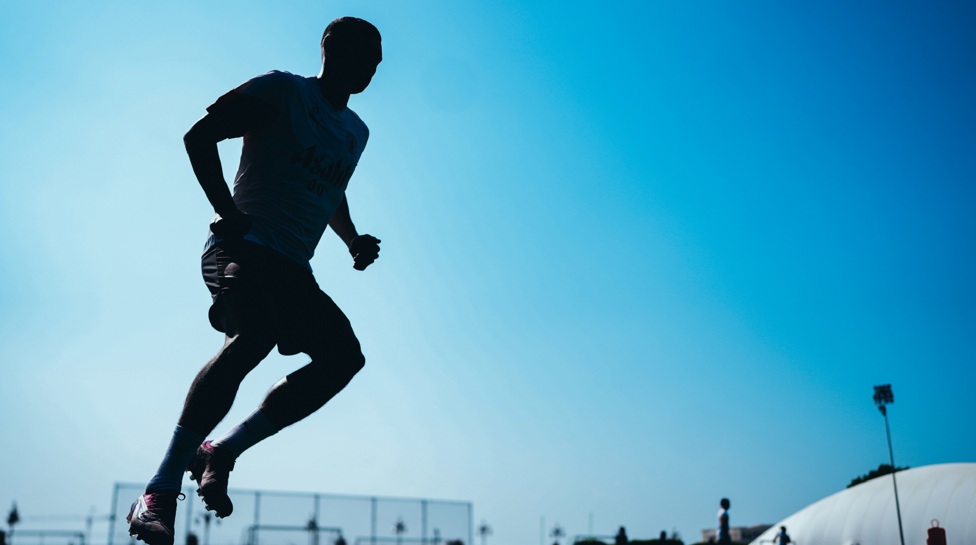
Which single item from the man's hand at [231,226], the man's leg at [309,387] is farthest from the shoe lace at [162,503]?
the man's hand at [231,226]

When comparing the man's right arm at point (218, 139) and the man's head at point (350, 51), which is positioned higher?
the man's head at point (350, 51)

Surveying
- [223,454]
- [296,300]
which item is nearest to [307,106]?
[296,300]

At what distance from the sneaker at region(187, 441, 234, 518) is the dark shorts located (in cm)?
47

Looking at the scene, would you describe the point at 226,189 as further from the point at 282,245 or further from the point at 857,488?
the point at 857,488

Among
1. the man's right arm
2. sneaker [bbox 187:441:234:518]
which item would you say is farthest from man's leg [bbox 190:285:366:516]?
the man's right arm

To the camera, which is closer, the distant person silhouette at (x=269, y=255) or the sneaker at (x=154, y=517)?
the sneaker at (x=154, y=517)

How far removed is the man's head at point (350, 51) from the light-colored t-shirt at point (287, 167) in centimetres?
14

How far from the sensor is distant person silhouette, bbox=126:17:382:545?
8.87ft

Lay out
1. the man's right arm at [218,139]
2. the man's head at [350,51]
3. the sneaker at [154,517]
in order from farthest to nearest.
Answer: the man's head at [350,51] < the man's right arm at [218,139] < the sneaker at [154,517]

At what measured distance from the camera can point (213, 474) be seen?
9.71ft

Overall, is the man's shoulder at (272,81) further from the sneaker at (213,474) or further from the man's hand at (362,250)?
the sneaker at (213,474)

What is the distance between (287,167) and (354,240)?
0.76m

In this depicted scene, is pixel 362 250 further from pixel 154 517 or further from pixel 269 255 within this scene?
pixel 154 517

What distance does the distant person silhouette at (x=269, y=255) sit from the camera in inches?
106
